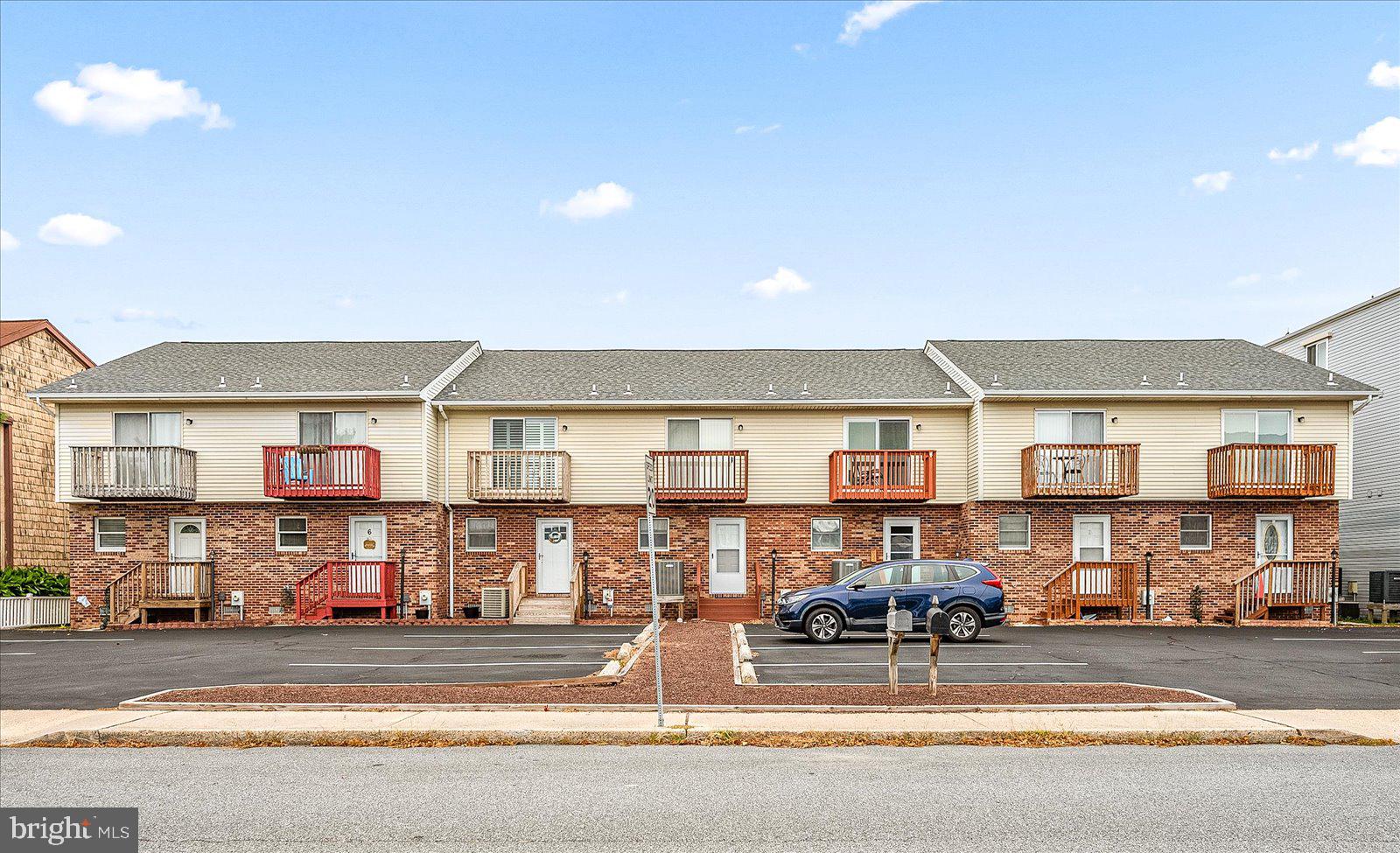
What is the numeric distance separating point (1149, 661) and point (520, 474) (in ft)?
53.0

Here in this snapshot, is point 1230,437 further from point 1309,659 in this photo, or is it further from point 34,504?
point 34,504

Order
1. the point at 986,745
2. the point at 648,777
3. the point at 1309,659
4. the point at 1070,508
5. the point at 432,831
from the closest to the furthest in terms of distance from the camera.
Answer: the point at 432,831
the point at 648,777
the point at 986,745
the point at 1309,659
the point at 1070,508

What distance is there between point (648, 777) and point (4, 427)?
30.4 metres

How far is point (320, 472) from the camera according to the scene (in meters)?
27.9

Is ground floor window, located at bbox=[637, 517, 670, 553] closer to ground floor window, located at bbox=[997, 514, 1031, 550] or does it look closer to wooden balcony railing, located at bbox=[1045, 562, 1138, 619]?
ground floor window, located at bbox=[997, 514, 1031, 550]

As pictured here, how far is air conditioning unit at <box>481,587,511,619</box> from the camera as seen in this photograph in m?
27.2

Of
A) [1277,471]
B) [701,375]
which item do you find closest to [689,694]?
[701,375]

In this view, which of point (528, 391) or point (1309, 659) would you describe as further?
point (528, 391)

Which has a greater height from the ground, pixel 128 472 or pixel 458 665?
pixel 128 472

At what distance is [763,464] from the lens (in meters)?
29.4

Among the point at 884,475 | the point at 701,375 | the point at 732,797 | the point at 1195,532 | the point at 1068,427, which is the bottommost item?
the point at 732,797

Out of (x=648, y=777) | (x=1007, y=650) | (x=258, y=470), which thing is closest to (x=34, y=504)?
(x=258, y=470)

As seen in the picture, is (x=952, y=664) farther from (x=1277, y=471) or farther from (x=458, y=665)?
(x=1277, y=471)

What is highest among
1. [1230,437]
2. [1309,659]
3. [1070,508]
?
[1230,437]
